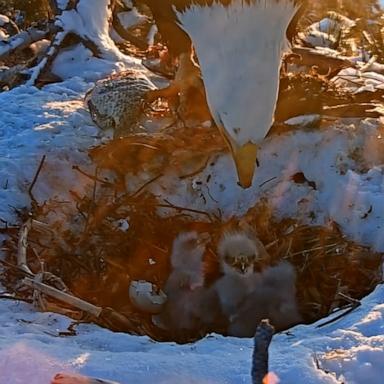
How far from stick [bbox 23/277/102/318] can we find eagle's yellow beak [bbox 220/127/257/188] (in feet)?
2.64

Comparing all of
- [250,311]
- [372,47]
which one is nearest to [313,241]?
[250,311]

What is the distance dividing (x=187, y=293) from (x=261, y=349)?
1.63 meters

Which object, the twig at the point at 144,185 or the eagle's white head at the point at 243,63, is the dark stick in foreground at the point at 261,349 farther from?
the twig at the point at 144,185

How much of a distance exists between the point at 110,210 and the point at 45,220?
248mm

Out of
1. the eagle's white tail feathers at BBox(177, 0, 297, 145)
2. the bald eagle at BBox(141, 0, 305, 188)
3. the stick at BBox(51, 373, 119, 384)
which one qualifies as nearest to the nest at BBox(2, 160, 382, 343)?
the bald eagle at BBox(141, 0, 305, 188)

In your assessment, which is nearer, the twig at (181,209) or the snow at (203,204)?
the snow at (203,204)

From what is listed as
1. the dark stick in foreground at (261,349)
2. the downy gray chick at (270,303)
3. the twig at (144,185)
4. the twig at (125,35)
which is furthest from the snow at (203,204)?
the twig at (125,35)

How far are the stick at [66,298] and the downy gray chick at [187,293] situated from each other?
1.70ft

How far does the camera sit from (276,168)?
3385mm

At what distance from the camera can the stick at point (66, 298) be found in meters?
2.32

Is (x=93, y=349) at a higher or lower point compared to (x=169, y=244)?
higher

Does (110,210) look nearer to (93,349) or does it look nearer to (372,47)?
(93,349)

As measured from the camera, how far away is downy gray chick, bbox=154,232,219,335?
9.29 ft

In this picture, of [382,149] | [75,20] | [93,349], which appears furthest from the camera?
[75,20]
